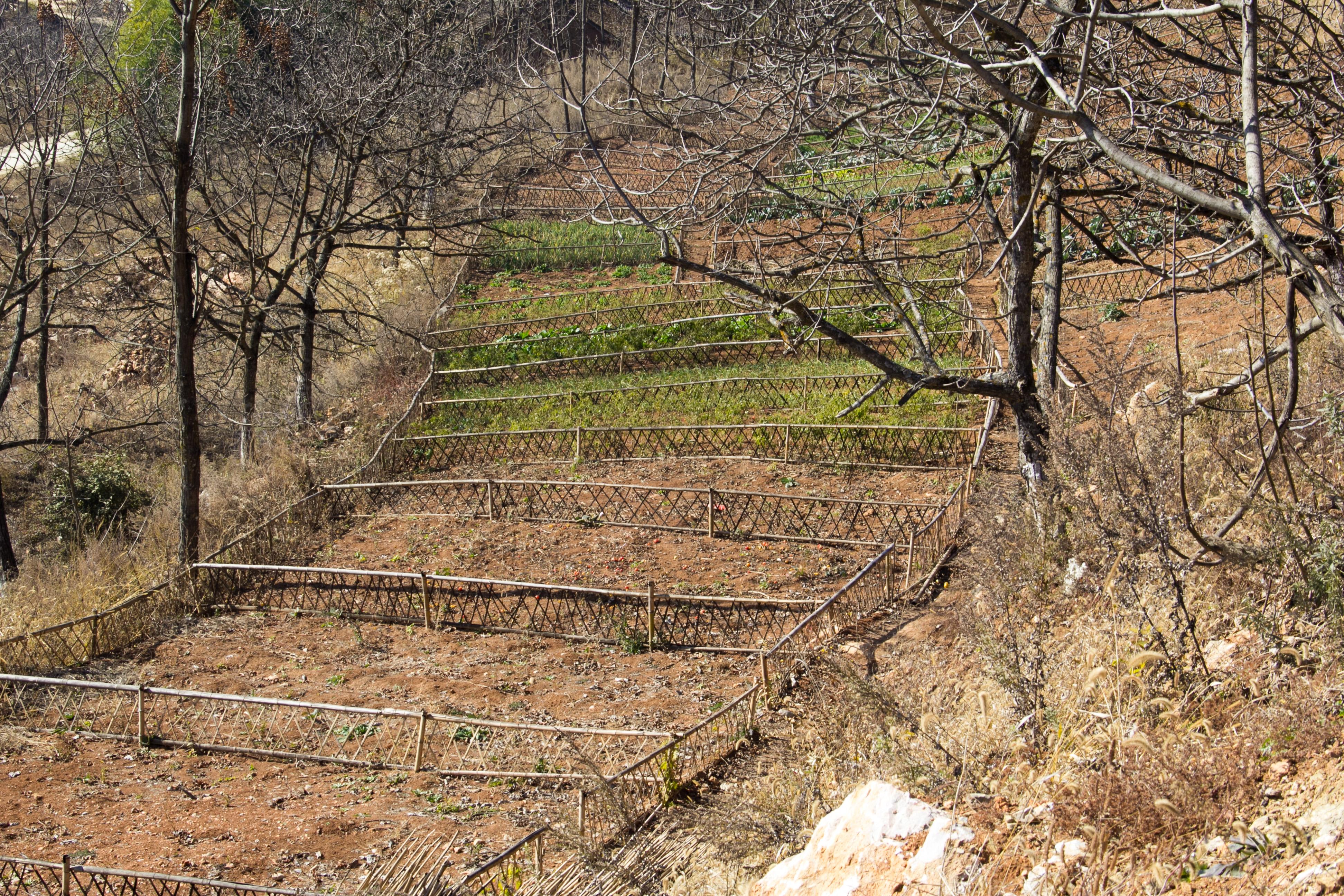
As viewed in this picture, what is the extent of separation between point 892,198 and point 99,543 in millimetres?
12519

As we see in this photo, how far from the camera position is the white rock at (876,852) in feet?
14.3

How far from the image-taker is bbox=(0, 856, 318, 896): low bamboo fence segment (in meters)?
6.20

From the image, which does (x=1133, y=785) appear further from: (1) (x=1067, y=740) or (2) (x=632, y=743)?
(2) (x=632, y=743)

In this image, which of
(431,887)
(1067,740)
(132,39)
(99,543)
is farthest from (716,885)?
(132,39)

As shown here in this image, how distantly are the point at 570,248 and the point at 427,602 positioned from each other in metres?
19.0

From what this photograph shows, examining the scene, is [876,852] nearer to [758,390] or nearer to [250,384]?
[758,390]

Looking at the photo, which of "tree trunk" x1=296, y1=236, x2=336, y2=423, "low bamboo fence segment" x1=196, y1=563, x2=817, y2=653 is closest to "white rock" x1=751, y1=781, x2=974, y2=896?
"low bamboo fence segment" x1=196, y1=563, x2=817, y2=653

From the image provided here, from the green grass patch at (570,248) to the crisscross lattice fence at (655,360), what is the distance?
23.2 ft

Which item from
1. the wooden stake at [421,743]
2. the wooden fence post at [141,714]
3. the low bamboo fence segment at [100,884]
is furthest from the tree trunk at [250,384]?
the low bamboo fence segment at [100,884]

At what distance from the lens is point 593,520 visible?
1480cm

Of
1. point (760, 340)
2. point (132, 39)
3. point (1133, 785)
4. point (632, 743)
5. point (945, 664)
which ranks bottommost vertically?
point (632, 743)

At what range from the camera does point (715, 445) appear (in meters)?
17.0

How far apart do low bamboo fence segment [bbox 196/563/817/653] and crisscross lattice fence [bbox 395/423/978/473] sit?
462 centimetres

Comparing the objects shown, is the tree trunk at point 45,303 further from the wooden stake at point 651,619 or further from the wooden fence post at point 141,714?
the wooden stake at point 651,619
